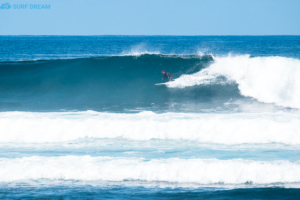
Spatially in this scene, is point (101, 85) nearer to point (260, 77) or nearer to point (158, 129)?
point (260, 77)

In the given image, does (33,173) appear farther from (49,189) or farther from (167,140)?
(167,140)

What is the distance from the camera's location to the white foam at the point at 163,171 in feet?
17.1

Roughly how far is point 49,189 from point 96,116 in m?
4.31

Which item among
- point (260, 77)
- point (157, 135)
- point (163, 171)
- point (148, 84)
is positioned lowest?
point (163, 171)

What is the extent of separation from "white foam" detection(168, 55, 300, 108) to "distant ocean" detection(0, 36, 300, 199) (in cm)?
4

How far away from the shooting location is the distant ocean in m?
5.05

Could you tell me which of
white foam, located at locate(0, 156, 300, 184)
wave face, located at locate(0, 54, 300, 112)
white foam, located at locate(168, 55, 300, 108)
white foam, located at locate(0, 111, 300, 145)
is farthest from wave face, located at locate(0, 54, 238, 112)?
white foam, located at locate(0, 156, 300, 184)

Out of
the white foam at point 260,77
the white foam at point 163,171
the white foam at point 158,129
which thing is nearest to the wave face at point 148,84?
the white foam at point 260,77

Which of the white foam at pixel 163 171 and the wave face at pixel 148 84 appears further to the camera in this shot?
the wave face at pixel 148 84

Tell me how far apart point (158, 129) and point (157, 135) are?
21 cm

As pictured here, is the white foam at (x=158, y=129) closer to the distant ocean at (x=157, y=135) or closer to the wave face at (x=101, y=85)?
the distant ocean at (x=157, y=135)

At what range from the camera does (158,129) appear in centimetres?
791

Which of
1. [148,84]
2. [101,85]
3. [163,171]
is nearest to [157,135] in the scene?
[163,171]

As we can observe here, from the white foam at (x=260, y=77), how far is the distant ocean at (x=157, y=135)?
0.14 ft
